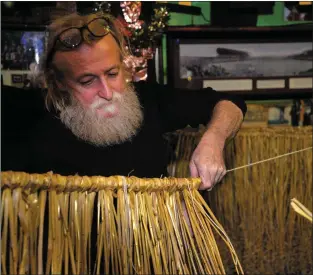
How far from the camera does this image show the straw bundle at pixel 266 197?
1.86 metres

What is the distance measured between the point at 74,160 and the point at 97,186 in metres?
0.62

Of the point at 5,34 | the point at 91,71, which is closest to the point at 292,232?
the point at 91,71

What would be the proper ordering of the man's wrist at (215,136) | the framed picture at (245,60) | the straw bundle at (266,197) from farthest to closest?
1. the framed picture at (245,60)
2. the straw bundle at (266,197)
3. the man's wrist at (215,136)

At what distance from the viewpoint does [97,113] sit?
4.05 feet

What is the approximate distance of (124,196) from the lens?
622 millimetres

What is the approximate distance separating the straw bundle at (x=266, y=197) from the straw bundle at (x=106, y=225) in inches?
48.2

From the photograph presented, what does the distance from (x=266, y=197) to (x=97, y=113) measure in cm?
106

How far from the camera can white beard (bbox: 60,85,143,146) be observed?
123cm

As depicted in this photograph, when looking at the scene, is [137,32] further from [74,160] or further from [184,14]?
[74,160]

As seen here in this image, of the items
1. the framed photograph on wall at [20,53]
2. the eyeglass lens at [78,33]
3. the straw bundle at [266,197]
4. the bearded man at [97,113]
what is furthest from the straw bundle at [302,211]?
the framed photograph on wall at [20,53]

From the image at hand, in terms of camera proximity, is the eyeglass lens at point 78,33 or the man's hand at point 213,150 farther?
the eyeglass lens at point 78,33

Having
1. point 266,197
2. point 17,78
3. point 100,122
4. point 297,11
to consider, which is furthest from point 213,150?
point 297,11

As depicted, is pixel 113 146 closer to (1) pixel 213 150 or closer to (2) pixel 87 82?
(2) pixel 87 82

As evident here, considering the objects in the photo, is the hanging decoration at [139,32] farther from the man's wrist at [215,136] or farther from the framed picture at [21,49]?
the man's wrist at [215,136]
